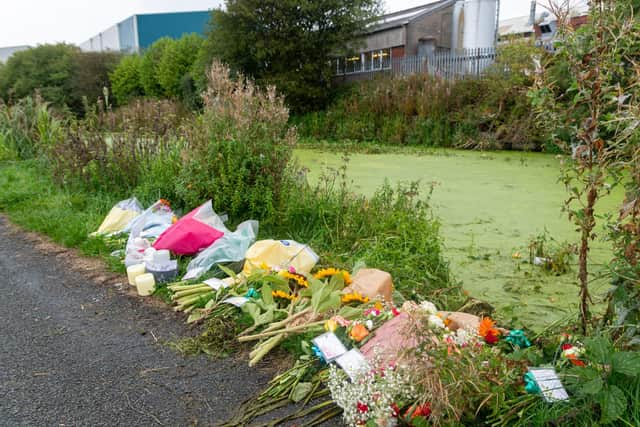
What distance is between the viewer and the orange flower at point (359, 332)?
78.3 inches

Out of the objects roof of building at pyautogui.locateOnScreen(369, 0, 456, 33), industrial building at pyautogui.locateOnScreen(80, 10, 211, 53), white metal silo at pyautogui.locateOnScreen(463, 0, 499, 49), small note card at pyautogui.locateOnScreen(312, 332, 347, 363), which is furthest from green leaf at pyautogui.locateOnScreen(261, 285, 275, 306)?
industrial building at pyautogui.locateOnScreen(80, 10, 211, 53)

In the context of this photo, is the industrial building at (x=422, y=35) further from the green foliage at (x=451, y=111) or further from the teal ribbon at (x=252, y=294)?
the teal ribbon at (x=252, y=294)

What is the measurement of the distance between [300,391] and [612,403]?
989mm

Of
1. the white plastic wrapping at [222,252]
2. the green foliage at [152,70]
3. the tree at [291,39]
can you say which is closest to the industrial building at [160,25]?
the green foliage at [152,70]

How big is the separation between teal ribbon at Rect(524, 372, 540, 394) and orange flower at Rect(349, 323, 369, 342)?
0.62m

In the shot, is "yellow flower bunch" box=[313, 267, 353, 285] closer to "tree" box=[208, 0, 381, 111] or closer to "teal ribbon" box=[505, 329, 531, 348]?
"teal ribbon" box=[505, 329, 531, 348]

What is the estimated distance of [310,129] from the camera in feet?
41.2

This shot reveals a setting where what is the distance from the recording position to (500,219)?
4281 mm

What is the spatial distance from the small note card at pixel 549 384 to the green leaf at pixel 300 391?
0.77m

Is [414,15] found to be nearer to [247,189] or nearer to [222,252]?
[247,189]

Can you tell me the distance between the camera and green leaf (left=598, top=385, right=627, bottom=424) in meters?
1.34

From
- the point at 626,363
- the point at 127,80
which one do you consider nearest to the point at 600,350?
the point at 626,363

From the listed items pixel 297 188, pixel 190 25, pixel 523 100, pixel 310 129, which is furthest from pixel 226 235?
pixel 190 25

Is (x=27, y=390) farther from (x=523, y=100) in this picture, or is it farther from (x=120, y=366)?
(x=523, y=100)
